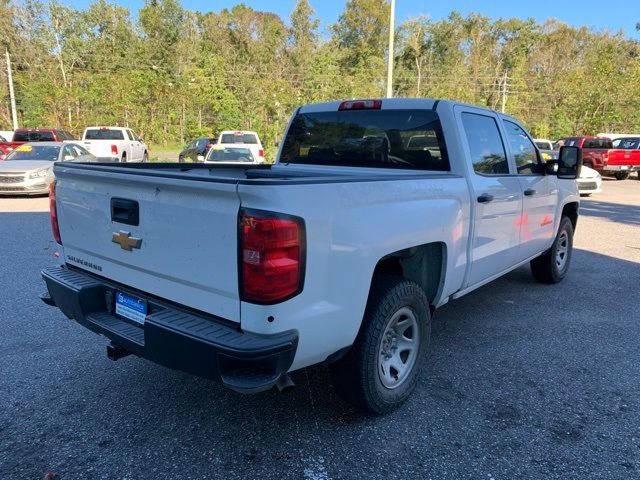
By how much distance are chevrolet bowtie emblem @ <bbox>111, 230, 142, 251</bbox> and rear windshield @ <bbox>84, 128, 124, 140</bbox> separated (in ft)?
64.8

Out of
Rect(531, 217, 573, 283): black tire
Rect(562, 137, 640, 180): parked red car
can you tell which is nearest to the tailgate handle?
Rect(531, 217, 573, 283): black tire

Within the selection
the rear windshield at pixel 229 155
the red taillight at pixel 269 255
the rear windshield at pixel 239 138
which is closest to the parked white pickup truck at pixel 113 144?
the rear windshield at pixel 239 138

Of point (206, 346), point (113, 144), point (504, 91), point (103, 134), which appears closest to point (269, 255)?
point (206, 346)

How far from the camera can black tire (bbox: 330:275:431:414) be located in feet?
9.00

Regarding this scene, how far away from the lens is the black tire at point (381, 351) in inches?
108

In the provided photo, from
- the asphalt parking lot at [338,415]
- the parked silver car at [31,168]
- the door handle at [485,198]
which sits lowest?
the asphalt parking lot at [338,415]

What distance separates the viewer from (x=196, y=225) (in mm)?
2330

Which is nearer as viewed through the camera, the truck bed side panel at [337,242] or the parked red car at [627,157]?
the truck bed side panel at [337,242]

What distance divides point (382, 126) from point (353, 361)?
2078 mm

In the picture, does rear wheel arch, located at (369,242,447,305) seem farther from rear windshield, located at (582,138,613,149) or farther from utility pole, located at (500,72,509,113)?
utility pole, located at (500,72,509,113)

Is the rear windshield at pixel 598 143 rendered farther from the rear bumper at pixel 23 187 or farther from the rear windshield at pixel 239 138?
the rear bumper at pixel 23 187

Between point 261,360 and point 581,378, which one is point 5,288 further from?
point 581,378

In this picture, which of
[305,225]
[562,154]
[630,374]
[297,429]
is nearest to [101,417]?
[297,429]

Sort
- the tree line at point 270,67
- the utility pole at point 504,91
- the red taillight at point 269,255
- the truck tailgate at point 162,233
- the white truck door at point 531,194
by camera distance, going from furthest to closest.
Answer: the utility pole at point 504,91 → the tree line at point 270,67 → the white truck door at point 531,194 → the truck tailgate at point 162,233 → the red taillight at point 269,255
